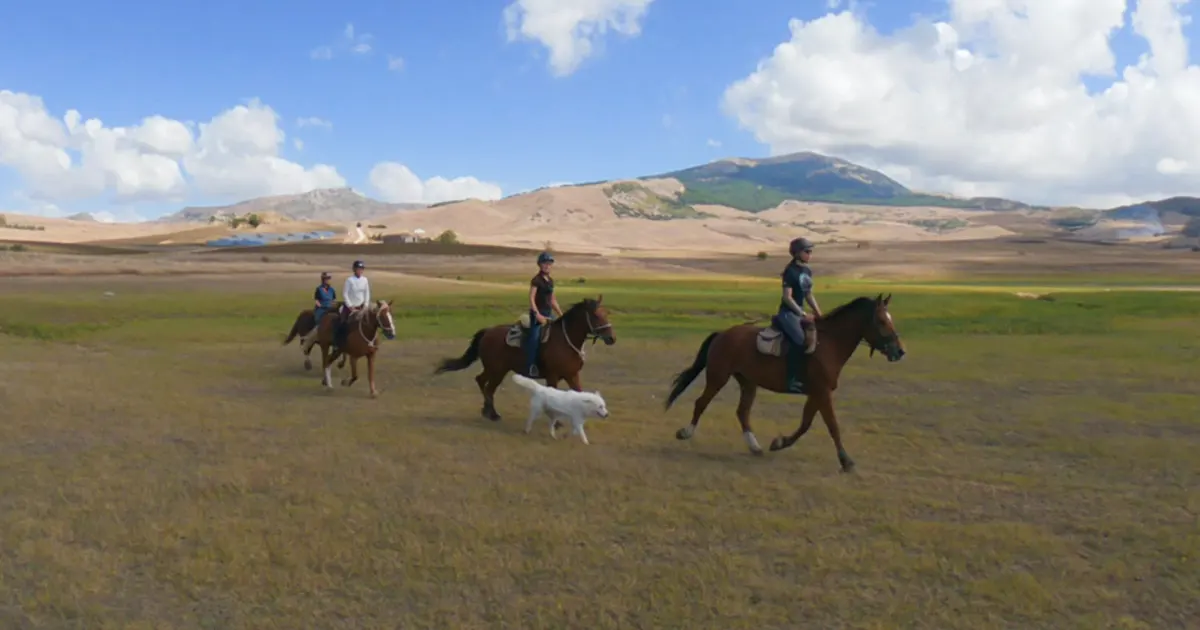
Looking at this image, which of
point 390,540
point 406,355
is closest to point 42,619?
point 390,540

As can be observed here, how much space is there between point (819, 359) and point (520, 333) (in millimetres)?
5379

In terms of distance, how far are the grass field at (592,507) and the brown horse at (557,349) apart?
2.89 feet

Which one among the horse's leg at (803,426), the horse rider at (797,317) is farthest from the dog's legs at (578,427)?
the horse rider at (797,317)

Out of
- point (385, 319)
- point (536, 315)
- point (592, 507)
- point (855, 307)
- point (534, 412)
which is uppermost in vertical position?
point (855, 307)

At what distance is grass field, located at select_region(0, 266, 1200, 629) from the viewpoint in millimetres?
6996

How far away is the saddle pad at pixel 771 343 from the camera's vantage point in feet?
39.3

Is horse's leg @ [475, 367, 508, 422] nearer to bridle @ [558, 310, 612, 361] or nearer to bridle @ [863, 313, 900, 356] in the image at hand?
bridle @ [558, 310, 612, 361]

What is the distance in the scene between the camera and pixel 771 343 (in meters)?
12.0

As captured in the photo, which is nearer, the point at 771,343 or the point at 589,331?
the point at 771,343

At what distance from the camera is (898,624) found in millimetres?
6672

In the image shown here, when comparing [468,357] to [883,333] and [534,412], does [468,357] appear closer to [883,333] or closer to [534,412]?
[534,412]

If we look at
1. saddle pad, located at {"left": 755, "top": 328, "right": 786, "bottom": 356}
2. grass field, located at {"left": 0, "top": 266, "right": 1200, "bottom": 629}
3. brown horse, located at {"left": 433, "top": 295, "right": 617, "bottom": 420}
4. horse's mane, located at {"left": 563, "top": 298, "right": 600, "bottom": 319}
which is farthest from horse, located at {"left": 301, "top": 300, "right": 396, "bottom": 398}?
saddle pad, located at {"left": 755, "top": 328, "right": 786, "bottom": 356}

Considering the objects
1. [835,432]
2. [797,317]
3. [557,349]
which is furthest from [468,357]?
[835,432]

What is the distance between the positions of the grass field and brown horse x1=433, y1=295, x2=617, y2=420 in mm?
881
